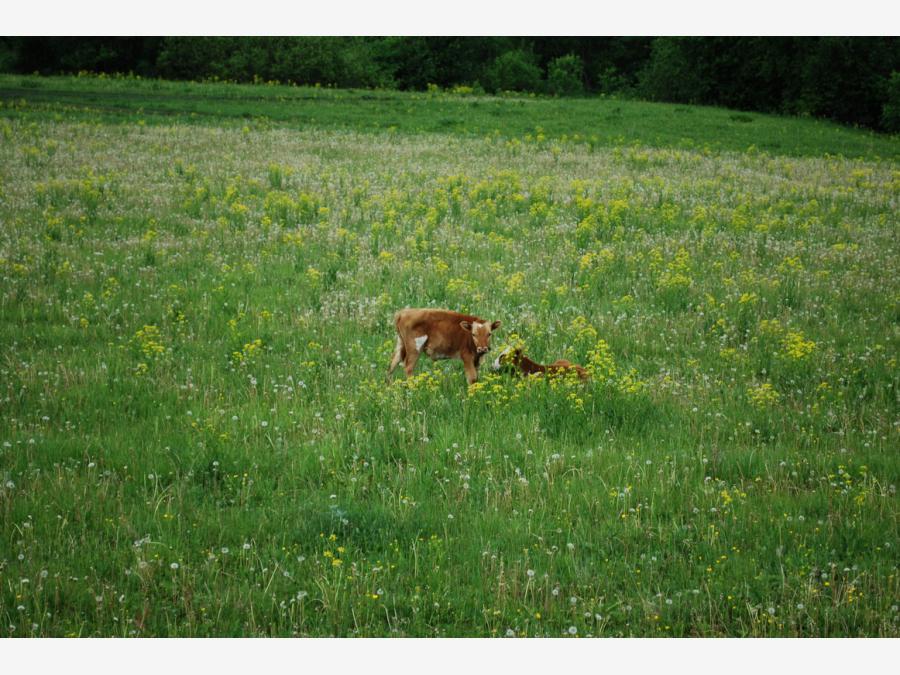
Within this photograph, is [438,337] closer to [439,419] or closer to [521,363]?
[521,363]

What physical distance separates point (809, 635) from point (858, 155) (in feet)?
115

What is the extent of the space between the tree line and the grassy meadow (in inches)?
1913

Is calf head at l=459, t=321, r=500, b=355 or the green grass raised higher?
the green grass

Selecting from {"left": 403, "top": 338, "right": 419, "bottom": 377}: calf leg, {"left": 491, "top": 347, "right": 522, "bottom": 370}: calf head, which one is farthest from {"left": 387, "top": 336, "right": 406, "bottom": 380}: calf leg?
{"left": 491, "top": 347, "right": 522, "bottom": 370}: calf head

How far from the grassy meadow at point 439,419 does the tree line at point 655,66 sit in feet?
159

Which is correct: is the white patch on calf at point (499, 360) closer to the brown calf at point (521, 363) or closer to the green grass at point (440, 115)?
the brown calf at point (521, 363)

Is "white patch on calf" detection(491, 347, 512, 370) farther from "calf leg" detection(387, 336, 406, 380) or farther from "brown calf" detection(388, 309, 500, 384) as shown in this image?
"calf leg" detection(387, 336, 406, 380)

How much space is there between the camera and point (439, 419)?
29.0ft

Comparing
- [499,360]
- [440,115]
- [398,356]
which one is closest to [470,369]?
[499,360]

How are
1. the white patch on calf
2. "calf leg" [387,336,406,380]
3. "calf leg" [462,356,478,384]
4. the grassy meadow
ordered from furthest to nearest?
1. "calf leg" [387,336,406,380]
2. the white patch on calf
3. "calf leg" [462,356,478,384]
4. the grassy meadow

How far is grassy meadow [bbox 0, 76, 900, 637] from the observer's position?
5805 mm

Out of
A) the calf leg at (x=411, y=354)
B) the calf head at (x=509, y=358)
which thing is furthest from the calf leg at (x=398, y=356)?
the calf head at (x=509, y=358)

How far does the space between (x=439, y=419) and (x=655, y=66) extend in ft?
250
